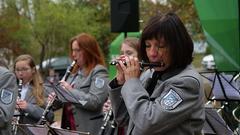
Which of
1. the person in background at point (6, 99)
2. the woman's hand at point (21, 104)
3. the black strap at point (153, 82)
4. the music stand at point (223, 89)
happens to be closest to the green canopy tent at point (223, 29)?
the music stand at point (223, 89)

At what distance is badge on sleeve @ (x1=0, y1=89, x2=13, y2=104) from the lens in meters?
3.42

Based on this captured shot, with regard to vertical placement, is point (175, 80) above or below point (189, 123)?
above

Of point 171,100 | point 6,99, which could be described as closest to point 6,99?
point 6,99

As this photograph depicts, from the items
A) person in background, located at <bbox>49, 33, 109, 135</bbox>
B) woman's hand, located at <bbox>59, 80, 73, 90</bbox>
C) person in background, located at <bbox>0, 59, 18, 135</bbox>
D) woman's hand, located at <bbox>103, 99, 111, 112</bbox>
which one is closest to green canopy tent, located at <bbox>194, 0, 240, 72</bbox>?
person in background, located at <bbox>49, 33, 109, 135</bbox>

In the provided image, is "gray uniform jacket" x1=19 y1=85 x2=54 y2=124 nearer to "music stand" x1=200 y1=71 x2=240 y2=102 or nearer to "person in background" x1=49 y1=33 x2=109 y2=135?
"person in background" x1=49 y1=33 x2=109 y2=135

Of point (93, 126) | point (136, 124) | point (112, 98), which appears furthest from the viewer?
point (93, 126)

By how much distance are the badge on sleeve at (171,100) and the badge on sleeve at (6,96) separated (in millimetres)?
1379

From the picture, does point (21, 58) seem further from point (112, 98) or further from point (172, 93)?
point (172, 93)

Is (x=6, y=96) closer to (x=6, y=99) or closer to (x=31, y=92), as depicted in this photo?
(x=6, y=99)

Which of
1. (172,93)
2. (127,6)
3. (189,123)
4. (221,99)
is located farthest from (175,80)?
(127,6)

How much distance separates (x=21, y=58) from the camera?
5.24 meters

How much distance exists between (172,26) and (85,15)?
20.2 m

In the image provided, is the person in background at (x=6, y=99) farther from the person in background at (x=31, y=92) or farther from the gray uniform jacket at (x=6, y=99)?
the person in background at (x=31, y=92)

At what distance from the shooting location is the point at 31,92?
201 inches
